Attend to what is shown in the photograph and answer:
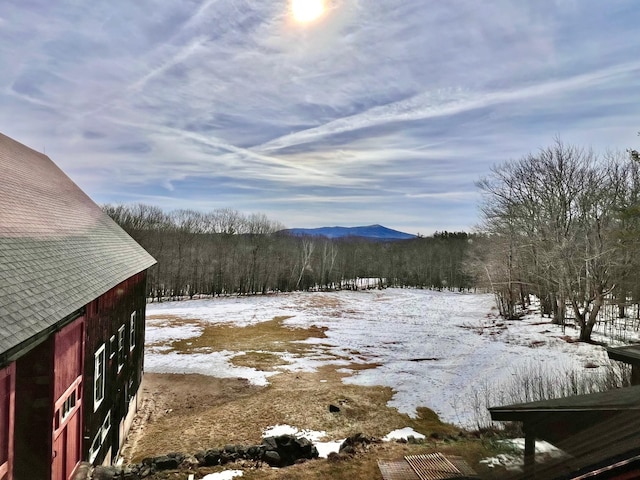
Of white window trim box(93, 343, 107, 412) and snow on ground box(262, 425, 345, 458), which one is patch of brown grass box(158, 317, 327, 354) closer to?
snow on ground box(262, 425, 345, 458)

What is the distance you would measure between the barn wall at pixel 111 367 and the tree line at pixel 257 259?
1297 inches

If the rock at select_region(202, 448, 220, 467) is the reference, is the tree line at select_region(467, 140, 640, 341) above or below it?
above

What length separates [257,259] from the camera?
5309cm

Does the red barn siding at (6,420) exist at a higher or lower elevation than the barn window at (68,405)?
higher

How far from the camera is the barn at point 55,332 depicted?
4.99 metres

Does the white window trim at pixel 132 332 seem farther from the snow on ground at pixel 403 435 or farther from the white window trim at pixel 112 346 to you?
the snow on ground at pixel 403 435

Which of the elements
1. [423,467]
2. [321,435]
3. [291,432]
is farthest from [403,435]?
[423,467]

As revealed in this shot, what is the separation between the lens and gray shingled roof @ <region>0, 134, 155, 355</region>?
194 inches

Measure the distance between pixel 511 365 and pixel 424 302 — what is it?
27957mm

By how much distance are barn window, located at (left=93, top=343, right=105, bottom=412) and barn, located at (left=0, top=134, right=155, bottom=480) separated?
0.9 inches

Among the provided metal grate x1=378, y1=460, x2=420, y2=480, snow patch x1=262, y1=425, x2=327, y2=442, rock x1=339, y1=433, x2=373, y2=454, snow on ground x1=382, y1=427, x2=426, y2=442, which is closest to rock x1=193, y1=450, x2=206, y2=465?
snow patch x1=262, y1=425, x2=327, y2=442

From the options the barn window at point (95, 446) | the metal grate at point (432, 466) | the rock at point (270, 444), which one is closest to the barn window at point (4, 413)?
the barn window at point (95, 446)

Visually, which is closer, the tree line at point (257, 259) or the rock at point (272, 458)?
the rock at point (272, 458)

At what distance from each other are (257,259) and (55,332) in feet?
155
